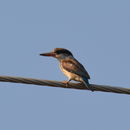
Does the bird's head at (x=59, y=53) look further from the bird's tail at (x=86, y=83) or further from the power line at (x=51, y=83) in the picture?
the power line at (x=51, y=83)

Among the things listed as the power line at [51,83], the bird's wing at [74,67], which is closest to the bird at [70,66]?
the bird's wing at [74,67]

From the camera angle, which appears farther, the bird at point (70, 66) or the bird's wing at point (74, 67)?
the bird's wing at point (74, 67)

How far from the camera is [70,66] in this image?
11.3 meters

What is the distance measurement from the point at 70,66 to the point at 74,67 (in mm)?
156

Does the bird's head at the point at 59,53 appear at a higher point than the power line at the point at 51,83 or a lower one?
higher

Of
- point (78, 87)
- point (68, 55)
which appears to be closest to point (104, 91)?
point (78, 87)

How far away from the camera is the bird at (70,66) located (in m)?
10.7

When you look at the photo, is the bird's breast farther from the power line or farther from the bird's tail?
the power line

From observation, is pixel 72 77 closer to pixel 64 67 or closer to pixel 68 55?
pixel 64 67

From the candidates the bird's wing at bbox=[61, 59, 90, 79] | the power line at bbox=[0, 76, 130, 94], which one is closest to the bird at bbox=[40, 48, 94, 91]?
the bird's wing at bbox=[61, 59, 90, 79]

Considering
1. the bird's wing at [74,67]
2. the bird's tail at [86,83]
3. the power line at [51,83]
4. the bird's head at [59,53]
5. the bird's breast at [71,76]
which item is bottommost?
the power line at [51,83]

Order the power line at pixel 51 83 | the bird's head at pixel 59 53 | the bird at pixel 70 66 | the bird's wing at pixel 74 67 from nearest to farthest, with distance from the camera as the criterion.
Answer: the power line at pixel 51 83
the bird at pixel 70 66
the bird's wing at pixel 74 67
the bird's head at pixel 59 53

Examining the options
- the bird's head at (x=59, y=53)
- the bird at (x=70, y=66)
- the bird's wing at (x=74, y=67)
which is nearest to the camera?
the bird at (x=70, y=66)

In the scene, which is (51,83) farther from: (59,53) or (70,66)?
(59,53)
